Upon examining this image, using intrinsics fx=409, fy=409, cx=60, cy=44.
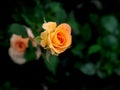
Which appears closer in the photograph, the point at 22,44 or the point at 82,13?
the point at 22,44

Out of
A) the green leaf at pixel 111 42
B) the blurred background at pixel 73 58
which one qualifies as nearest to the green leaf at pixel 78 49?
the blurred background at pixel 73 58

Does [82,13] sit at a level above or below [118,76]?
above

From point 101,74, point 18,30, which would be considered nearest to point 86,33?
point 101,74

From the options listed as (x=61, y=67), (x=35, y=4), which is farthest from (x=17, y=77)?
(x=35, y=4)

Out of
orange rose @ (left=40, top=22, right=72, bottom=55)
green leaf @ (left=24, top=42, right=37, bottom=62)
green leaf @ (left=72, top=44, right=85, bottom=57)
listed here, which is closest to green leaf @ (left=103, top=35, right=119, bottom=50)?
green leaf @ (left=72, top=44, right=85, bottom=57)

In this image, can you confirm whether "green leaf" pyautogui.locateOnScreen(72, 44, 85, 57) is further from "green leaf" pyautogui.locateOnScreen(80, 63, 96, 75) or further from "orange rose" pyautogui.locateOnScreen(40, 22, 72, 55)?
"orange rose" pyautogui.locateOnScreen(40, 22, 72, 55)

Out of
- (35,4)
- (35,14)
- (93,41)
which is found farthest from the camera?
(93,41)

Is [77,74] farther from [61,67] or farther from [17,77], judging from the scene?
[17,77]

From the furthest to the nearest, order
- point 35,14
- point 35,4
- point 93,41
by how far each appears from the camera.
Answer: point 93,41, point 35,4, point 35,14
